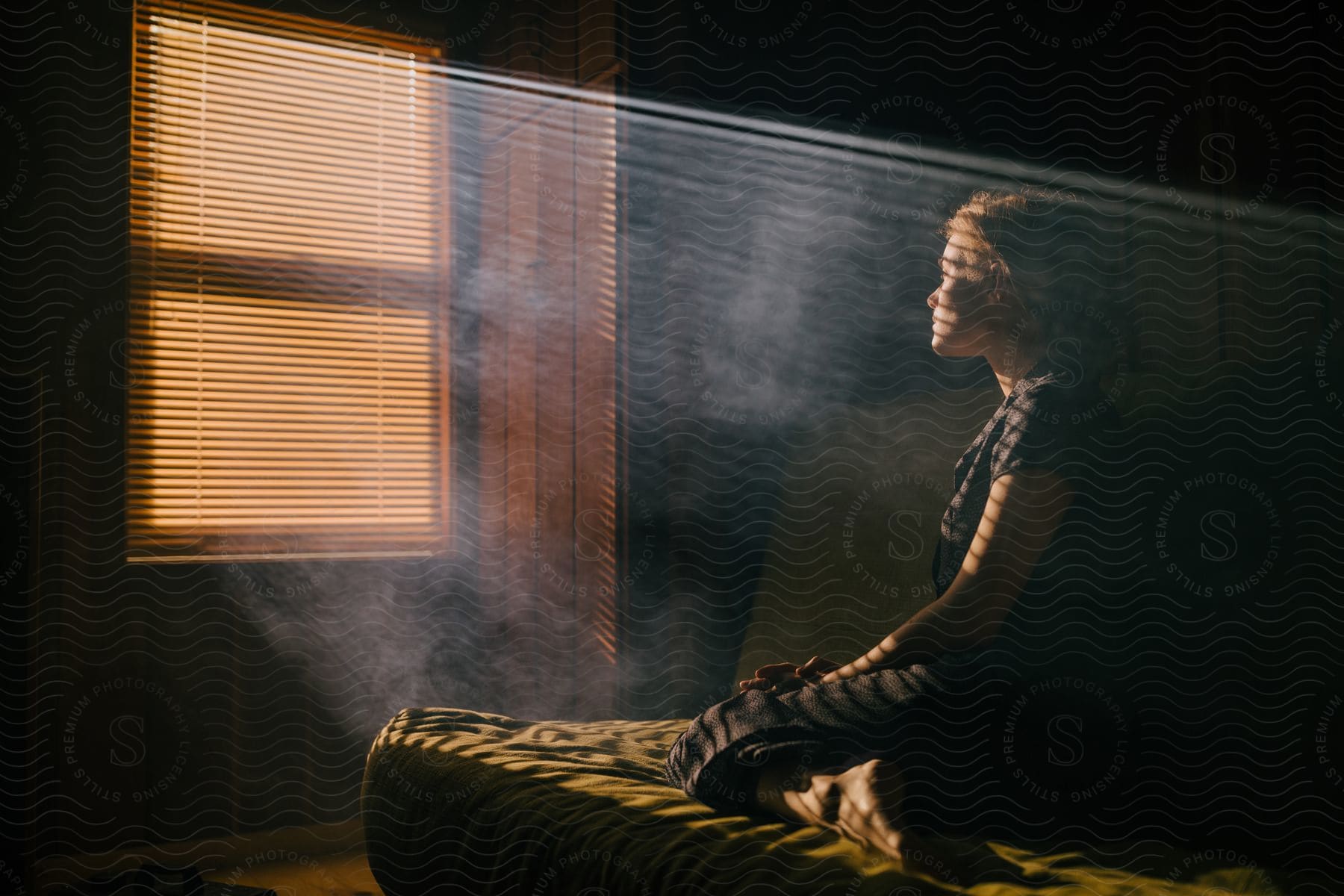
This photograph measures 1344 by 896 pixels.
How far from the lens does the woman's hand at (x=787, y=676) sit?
113 cm

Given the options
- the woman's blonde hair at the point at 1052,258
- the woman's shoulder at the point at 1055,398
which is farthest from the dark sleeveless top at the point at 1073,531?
the woman's blonde hair at the point at 1052,258

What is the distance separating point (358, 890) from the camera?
156cm

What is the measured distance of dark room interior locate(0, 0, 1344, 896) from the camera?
40.7 inches

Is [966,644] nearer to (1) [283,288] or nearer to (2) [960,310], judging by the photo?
(2) [960,310]

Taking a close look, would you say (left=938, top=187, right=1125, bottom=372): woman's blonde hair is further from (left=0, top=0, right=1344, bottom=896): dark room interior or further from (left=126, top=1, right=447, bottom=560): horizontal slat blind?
(left=126, top=1, right=447, bottom=560): horizontal slat blind

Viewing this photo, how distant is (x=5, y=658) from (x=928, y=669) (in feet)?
5.00

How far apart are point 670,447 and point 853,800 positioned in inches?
35.2

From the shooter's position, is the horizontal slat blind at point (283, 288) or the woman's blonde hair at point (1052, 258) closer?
the woman's blonde hair at point (1052, 258)

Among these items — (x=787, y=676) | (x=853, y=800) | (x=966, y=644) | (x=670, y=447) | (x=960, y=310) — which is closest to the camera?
(x=853, y=800)

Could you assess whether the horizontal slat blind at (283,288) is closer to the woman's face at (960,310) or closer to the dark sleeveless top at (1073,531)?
the woman's face at (960,310)

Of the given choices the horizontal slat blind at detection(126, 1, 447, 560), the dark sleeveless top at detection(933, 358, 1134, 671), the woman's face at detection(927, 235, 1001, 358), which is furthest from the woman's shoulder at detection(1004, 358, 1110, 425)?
the horizontal slat blind at detection(126, 1, 447, 560)

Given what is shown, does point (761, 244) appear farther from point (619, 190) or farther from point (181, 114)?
point (181, 114)

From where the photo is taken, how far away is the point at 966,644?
3.55ft

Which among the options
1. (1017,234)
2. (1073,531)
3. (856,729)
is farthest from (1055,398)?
(856,729)
